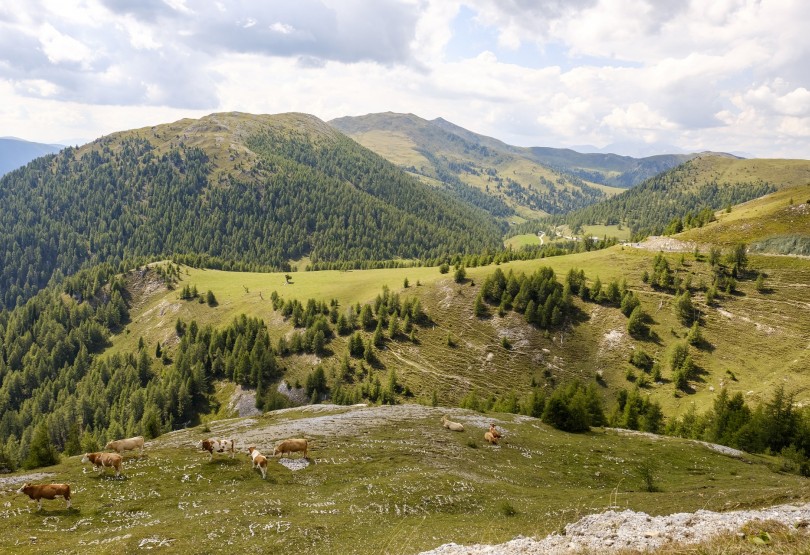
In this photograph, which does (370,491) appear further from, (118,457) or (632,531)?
(118,457)

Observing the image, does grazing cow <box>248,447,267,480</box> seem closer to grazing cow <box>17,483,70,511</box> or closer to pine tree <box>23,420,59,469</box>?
grazing cow <box>17,483,70,511</box>

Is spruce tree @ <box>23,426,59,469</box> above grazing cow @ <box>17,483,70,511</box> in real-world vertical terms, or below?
below

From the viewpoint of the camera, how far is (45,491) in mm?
27672

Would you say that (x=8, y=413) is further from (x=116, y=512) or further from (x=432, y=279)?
(x=116, y=512)

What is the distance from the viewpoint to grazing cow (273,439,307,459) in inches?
1544

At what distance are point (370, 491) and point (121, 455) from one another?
2255 cm

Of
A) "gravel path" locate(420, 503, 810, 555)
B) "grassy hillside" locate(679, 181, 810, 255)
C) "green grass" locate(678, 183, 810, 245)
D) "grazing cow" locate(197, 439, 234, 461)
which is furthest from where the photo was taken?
"green grass" locate(678, 183, 810, 245)

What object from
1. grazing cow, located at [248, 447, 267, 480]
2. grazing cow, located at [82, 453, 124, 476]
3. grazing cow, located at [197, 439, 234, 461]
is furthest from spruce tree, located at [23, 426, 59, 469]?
grazing cow, located at [248, 447, 267, 480]

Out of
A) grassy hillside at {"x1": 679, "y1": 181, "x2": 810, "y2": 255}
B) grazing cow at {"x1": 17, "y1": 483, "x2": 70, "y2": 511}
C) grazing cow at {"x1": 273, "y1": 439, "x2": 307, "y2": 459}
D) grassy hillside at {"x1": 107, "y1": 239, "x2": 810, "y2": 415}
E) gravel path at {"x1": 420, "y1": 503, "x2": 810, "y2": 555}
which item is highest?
grassy hillside at {"x1": 679, "y1": 181, "x2": 810, "y2": 255}

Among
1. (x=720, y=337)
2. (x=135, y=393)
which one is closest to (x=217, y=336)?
(x=135, y=393)

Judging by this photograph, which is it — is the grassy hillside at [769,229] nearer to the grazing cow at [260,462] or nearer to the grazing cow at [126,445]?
the grazing cow at [260,462]

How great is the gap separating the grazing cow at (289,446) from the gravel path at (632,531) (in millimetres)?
22083

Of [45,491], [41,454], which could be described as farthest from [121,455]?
[41,454]

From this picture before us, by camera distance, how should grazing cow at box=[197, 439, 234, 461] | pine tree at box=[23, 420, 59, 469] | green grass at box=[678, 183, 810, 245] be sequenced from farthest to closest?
green grass at box=[678, 183, 810, 245] < pine tree at box=[23, 420, 59, 469] < grazing cow at box=[197, 439, 234, 461]
